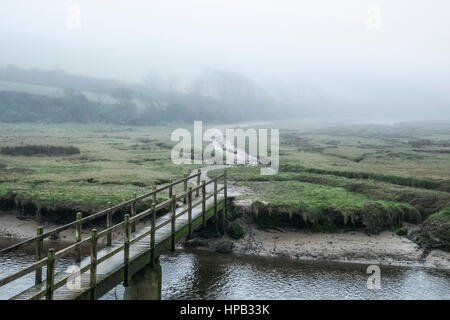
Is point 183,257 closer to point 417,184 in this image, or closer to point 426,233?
point 426,233

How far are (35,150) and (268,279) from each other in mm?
50944

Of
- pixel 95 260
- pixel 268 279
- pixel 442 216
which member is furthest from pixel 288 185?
pixel 95 260

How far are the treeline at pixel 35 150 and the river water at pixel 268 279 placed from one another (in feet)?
133

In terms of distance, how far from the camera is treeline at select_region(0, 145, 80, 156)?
59594 mm

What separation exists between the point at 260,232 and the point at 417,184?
18.1m

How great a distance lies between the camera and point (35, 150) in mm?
61562

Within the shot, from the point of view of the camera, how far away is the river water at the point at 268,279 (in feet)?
61.6

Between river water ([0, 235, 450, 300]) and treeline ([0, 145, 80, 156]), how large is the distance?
40470 mm

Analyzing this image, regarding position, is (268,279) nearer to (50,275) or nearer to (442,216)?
(50,275)

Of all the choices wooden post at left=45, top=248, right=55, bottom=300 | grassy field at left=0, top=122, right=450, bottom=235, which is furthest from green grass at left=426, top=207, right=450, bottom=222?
wooden post at left=45, top=248, right=55, bottom=300

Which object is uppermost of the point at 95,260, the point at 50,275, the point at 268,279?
the point at 50,275

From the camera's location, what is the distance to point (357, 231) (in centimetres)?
2702

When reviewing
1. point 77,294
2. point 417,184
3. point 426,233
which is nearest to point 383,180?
point 417,184

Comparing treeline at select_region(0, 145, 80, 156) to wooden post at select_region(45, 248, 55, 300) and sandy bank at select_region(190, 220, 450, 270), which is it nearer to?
sandy bank at select_region(190, 220, 450, 270)
